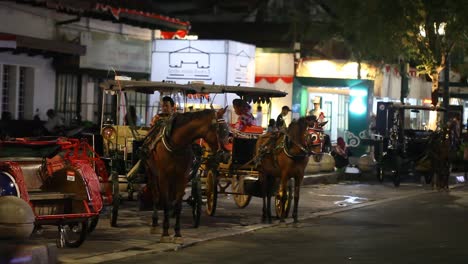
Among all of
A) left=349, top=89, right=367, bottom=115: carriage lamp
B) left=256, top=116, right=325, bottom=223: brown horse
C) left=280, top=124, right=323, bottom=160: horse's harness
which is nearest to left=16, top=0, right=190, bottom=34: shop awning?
left=349, top=89, right=367, bottom=115: carriage lamp

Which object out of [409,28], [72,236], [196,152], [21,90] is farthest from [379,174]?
[72,236]

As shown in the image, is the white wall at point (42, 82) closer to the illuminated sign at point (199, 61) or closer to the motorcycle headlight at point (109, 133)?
the illuminated sign at point (199, 61)

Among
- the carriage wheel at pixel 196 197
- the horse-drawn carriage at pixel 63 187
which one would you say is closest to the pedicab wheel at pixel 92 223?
the horse-drawn carriage at pixel 63 187

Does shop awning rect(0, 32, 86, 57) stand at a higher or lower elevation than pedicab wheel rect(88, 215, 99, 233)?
higher

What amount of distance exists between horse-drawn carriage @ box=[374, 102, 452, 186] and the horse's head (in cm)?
1335

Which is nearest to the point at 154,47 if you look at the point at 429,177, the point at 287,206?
the point at 429,177

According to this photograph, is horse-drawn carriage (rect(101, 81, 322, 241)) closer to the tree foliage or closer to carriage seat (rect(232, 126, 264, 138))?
carriage seat (rect(232, 126, 264, 138))

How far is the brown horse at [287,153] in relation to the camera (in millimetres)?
16469

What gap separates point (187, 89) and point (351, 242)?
14.4 ft

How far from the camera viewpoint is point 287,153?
54.1ft

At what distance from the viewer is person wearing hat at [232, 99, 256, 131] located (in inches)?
707

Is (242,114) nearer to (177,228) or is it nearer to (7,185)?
(177,228)

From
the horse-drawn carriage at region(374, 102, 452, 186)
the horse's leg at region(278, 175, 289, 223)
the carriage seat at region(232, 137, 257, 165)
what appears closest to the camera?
the horse's leg at region(278, 175, 289, 223)

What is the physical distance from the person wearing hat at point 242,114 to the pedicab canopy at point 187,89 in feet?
0.45
